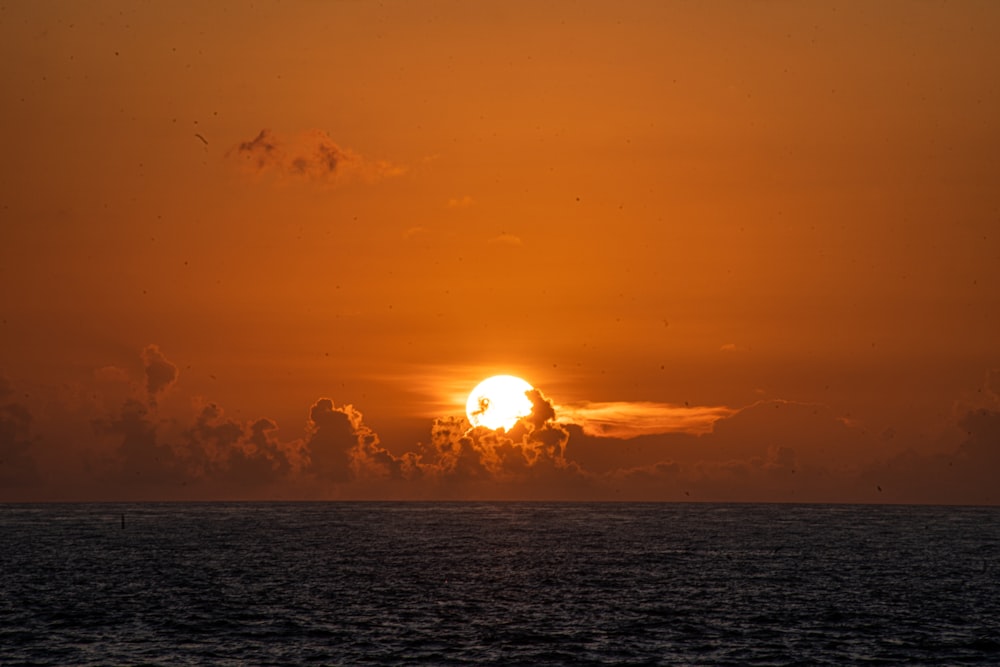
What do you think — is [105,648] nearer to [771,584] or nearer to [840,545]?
[771,584]

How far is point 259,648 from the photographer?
69250 mm

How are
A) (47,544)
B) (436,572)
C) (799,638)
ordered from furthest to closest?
(47,544) < (436,572) < (799,638)

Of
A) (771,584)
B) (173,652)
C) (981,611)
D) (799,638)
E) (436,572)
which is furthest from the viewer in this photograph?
(436,572)

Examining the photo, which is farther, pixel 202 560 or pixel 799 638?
pixel 202 560

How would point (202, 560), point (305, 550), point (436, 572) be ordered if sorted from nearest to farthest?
point (436, 572) → point (202, 560) → point (305, 550)

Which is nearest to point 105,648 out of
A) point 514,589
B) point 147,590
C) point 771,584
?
point 147,590

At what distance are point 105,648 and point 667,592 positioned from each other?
52.9 meters

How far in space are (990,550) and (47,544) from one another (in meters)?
156

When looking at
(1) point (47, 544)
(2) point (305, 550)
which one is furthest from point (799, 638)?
(1) point (47, 544)

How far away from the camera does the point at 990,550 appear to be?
187875 mm

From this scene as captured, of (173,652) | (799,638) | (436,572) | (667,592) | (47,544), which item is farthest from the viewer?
(47,544)

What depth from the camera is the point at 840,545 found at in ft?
630

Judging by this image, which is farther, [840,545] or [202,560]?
[840,545]

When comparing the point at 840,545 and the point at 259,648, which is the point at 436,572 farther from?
the point at 840,545
